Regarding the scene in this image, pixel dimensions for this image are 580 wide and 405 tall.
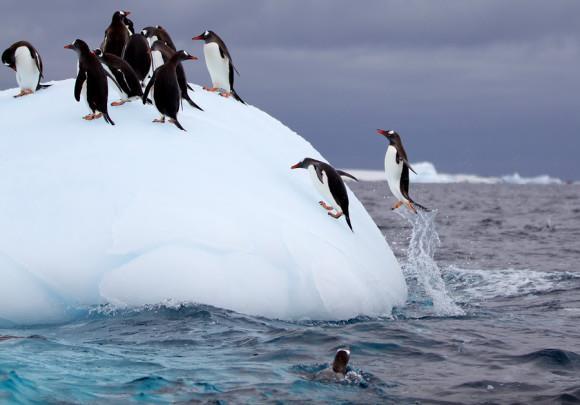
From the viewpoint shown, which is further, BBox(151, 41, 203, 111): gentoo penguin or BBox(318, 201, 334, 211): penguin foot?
BBox(151, 41, 203, 111): gentoo penguin

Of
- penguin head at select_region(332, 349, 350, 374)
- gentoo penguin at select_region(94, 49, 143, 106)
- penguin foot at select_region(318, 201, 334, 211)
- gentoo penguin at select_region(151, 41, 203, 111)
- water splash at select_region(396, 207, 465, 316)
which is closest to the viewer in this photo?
penguin head at select_region(332, 349, 350, 374)

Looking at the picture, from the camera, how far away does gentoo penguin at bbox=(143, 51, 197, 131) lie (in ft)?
30.2

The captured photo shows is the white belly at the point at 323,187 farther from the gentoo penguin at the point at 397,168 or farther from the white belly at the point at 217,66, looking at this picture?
the white belly at the point at 217,66

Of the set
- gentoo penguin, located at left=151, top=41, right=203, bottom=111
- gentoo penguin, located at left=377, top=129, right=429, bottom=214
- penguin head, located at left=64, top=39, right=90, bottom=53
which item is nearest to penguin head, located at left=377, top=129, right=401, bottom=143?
gentoo penguin, located at left=377, top=129, right=429, bottom=214

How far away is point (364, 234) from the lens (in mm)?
9797

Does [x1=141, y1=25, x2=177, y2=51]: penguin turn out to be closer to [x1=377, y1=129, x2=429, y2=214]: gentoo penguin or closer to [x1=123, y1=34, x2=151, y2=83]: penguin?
[x1=123, y1=34, x2=151, y2=83]: penguin

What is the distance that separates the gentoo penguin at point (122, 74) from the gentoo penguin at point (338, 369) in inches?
186

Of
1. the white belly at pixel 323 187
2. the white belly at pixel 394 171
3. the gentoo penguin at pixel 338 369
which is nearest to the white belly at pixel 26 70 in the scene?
the white belly at pixel 323 187

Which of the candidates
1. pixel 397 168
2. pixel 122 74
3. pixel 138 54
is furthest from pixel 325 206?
pixel 138 54

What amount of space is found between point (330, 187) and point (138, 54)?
3186mm

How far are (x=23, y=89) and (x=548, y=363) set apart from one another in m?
7.22

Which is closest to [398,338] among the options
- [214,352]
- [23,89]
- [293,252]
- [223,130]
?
[293,252]

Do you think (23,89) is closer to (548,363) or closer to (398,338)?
(398,338)

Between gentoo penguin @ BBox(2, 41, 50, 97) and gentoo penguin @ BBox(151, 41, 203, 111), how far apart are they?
1491 millimetres
